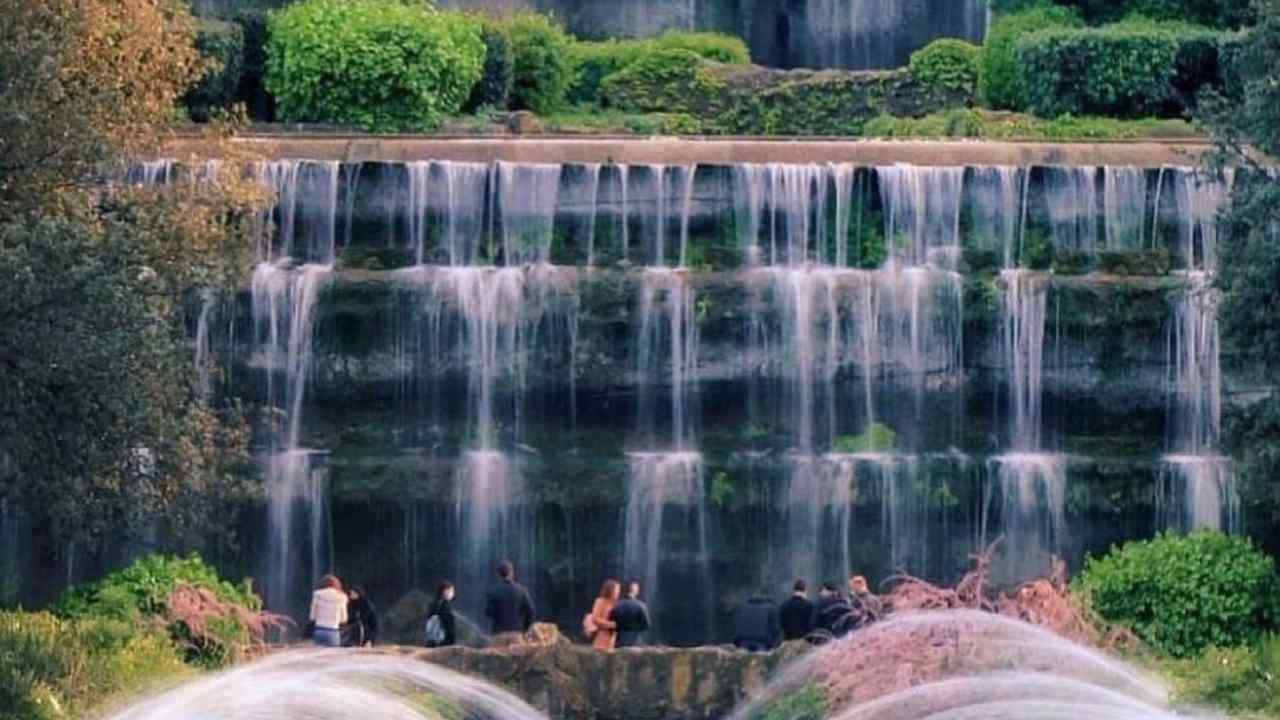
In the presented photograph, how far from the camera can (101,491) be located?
105 feet

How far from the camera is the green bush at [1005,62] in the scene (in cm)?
4306

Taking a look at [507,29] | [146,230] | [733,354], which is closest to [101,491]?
[146,230]

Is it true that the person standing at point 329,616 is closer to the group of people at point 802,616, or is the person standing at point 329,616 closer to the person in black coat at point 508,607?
the person in black coat at point 508,607

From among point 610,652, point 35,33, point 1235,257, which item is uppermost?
point 35,33

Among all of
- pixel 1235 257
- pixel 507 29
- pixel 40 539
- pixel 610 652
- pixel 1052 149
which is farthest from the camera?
pixel 507 29

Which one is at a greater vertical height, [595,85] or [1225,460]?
[595,85]

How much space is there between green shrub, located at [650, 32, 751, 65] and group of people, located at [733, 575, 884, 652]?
1265 cm

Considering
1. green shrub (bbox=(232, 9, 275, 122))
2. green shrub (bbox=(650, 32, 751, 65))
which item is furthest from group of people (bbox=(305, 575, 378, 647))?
green shrub (bbox=(650, 32, 751, 65))

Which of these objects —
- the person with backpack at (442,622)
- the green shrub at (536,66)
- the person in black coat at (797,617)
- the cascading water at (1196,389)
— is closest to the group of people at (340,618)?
the person with backpack at (442,622)

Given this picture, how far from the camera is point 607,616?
33062mm

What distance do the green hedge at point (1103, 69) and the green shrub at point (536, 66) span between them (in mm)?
5299

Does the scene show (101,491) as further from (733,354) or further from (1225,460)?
(1225,460)

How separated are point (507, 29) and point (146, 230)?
1174cm

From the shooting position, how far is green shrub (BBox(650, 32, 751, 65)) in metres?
45.0
